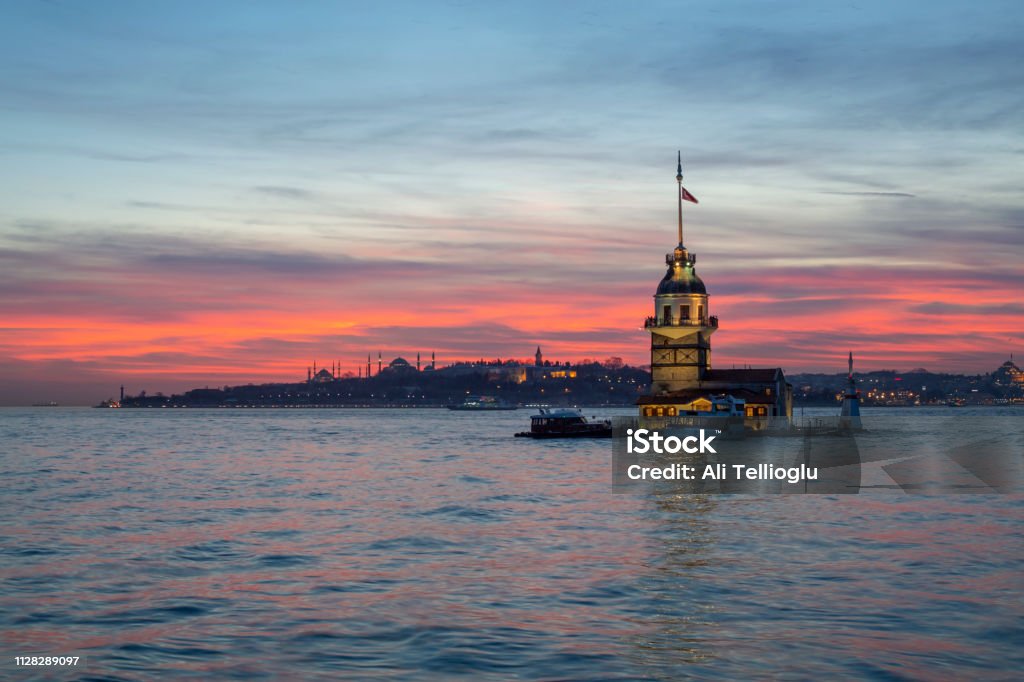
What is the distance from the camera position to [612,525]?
137 feet

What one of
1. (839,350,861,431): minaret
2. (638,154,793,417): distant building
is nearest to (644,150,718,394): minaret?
(638,154,793,417): distant building

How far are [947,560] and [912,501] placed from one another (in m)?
20.5

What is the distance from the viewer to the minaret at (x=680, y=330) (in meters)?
124

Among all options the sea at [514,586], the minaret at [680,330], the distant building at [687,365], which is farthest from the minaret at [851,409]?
the sea at [514,586]

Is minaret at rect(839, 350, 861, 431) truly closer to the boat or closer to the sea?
the boat

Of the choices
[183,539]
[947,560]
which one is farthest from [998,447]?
[183,539]

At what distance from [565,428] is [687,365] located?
19.3m

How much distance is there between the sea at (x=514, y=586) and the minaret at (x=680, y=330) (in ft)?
223

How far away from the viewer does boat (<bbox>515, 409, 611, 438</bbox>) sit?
438 ft

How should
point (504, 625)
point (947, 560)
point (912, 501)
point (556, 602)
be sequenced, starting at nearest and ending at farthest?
point (504, 625) < point (556, 602) < point (947, 560) < point (912, 501)

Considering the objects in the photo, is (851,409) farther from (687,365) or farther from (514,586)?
(514,586)

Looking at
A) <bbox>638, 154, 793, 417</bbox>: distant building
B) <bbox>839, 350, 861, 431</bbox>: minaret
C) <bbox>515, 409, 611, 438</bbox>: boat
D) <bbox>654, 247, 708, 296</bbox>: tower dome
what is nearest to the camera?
<bbox>638, 154, 793, 417</bbox>: distant building

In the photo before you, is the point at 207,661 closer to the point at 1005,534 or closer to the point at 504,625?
the point at 504,625

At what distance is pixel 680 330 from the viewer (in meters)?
124
